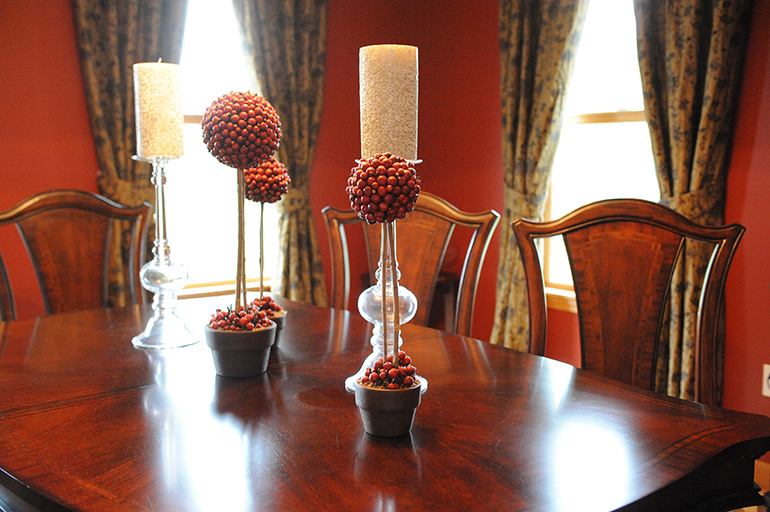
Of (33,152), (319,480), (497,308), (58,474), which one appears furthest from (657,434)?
(33,152)

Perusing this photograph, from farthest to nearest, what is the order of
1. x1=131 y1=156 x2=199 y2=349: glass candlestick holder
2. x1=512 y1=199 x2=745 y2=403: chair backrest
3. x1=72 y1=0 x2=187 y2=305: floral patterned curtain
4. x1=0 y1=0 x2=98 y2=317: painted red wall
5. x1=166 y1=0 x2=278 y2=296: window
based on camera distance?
x1=166 y1=0 x2=278 y2=296: window, x1=72 y1=0 x2=187 y2=305: floral patterned curtain, x1=0 y1=0 x2=98 y2=317: painted red wall, x1=131 y1=156 x2=199 y2=349: glass candlestick holder, x1=512 y1=199 x2=745 y2=403: chair backrest

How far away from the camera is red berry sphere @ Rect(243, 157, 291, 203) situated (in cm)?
145

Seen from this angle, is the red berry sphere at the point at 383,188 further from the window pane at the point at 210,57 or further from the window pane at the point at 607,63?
the window pane at the point at 210,57

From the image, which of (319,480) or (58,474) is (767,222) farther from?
(58,474)

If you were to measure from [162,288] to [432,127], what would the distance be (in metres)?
2.82

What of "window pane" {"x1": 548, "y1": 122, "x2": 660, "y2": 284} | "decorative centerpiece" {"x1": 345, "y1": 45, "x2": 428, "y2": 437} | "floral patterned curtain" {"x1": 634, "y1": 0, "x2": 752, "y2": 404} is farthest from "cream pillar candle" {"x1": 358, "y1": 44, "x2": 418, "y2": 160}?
"window pane" {"x1": 548, "y1": 122, "x2": 660, "y2": 284}

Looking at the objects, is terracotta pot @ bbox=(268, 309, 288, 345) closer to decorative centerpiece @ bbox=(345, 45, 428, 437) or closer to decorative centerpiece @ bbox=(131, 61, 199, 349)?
decorative centerpiece @ bbox=(131, 61, 199, 349)

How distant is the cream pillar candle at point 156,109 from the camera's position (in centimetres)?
153

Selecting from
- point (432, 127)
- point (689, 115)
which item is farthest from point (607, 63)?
point (432, 127)

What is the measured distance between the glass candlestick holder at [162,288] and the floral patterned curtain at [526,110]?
2.03 meters

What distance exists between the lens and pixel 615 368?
5.09 feet

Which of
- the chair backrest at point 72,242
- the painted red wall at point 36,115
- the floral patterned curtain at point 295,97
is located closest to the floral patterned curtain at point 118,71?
the painted red wall at point 36,115

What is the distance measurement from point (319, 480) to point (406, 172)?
434 mm

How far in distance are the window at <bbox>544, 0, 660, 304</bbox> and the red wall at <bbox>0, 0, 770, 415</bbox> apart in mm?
391
